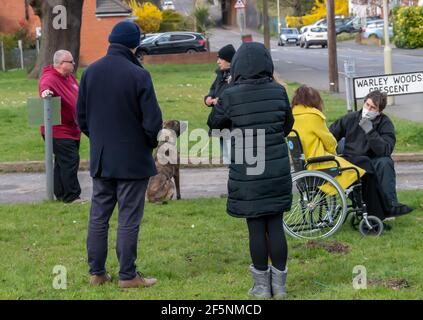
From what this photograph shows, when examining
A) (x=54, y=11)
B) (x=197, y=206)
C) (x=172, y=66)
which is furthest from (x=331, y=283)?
(x=172, y=66)

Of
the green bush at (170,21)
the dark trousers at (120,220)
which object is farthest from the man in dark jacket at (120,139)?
the green bush at (170,21)

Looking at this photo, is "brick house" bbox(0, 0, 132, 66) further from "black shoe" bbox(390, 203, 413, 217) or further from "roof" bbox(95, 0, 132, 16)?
"black shoe" bbox(390, 203, 413, 217)

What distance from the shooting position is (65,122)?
1089 centimetres

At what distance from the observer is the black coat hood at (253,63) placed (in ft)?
21.7

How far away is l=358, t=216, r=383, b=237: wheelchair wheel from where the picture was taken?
874 cm

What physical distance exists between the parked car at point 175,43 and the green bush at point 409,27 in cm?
1116

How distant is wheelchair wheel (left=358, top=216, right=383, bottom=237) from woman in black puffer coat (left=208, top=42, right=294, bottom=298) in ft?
7.38

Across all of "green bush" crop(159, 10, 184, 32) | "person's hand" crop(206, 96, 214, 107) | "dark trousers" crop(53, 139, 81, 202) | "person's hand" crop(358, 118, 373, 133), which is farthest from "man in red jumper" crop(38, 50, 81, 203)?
"green bush" crop(159, 10, 184, 32)

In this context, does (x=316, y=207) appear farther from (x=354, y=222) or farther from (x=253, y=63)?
(x=253, y=63)

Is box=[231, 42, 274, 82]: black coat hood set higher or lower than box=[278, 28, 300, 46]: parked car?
higher

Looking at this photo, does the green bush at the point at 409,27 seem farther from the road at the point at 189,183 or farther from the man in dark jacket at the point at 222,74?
the man in dark jacket at the point at 222,74

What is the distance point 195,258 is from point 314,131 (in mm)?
1725
